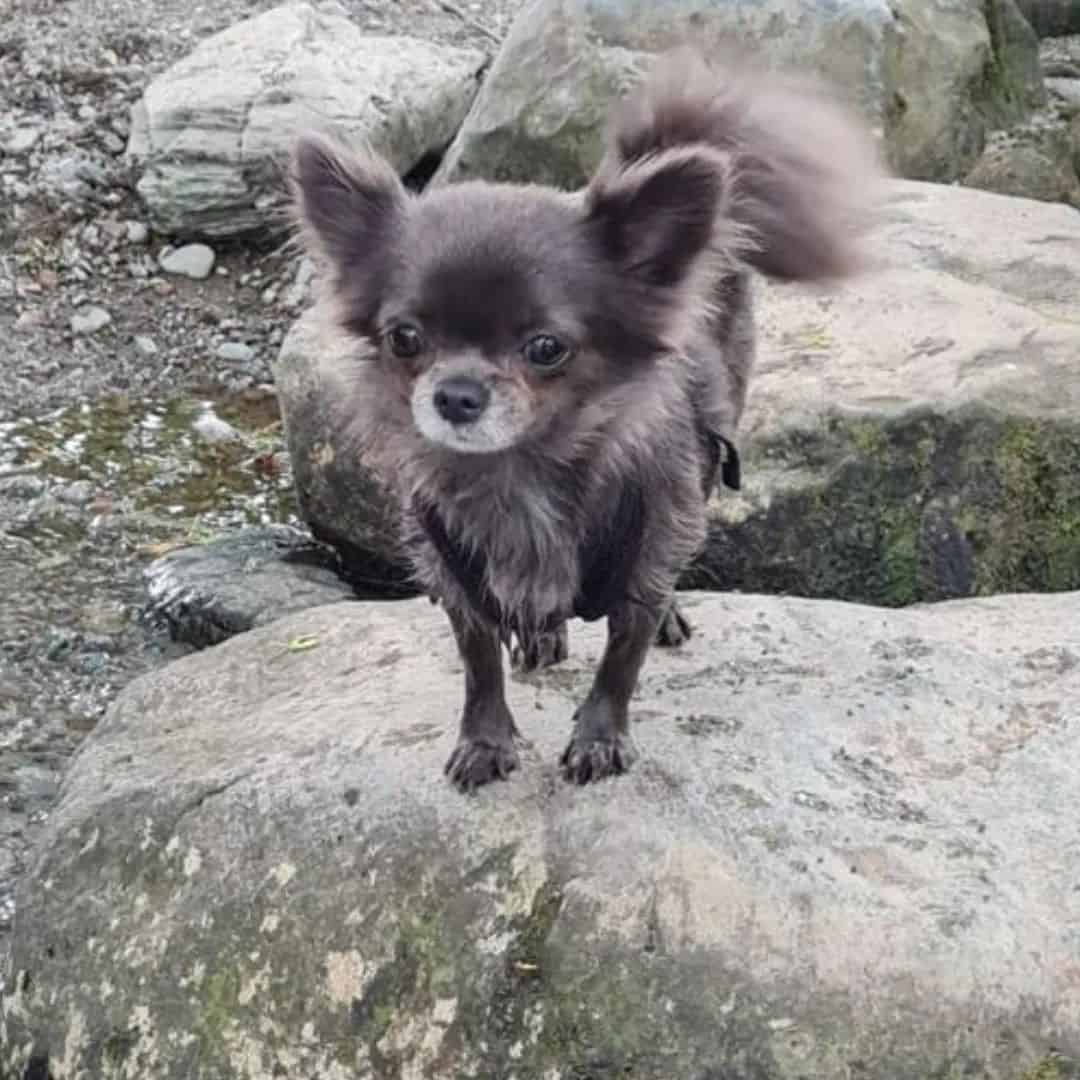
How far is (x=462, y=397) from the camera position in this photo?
156 inches

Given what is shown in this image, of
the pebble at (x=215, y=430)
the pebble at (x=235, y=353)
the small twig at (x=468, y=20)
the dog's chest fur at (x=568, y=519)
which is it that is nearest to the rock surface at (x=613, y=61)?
the pebble at (x=235, y=353)

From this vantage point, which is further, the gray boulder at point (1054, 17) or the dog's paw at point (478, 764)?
the gray boulder at point (1054, 17)

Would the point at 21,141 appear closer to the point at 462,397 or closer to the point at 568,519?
the point at 568,519

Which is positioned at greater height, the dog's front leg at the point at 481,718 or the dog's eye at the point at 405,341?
the dog's eye at the point at 405,341

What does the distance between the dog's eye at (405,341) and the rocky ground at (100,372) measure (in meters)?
2.61

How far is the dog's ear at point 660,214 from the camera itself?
4.16 m

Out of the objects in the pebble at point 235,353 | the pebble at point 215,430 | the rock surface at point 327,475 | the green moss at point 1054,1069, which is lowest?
the pebble at point 235,353

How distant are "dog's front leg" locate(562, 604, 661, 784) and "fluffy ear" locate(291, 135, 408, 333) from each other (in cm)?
91

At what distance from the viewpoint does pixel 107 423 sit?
901 centimetres

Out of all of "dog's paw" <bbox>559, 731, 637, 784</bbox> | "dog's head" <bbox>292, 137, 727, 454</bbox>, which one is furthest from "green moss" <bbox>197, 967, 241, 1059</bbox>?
"dog's head" <bbox>292, 137, 727, 454</bbox>

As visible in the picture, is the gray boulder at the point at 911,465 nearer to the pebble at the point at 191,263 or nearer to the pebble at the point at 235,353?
the pebble at the point at 235,353

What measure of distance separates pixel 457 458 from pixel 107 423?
4.96m

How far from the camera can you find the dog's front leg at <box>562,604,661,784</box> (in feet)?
15.3

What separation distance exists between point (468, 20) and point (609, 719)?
7.82m
